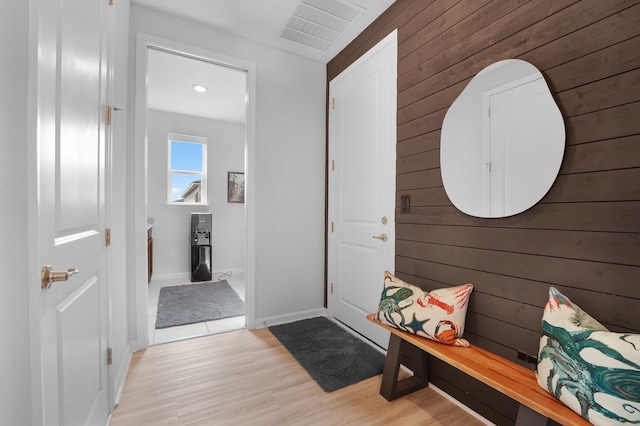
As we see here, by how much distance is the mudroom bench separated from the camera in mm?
1030

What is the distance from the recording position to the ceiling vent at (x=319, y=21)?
223 centimetres

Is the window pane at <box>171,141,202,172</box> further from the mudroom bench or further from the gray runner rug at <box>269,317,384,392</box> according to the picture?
the mudroom bench

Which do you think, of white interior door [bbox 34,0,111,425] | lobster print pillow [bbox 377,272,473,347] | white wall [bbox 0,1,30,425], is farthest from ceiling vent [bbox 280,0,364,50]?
lobster print pillow [bbox 377,272,473,347]

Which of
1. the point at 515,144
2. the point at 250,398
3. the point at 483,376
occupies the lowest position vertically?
the point at 250,398

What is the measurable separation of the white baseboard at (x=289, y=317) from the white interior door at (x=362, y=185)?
0.15m

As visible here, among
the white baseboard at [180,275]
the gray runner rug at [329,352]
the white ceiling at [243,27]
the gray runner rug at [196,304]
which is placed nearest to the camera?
the gray runner rug at [329,352]

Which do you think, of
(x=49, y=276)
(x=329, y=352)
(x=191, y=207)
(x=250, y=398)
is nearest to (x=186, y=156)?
(x=191, y=207)

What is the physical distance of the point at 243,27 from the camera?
8.24ft

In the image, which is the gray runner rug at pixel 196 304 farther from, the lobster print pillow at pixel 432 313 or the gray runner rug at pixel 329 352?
the lobster print pillow at pixel 432 313

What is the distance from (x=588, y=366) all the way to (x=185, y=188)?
510 cm

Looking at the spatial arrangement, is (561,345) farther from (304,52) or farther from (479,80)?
(304,52)

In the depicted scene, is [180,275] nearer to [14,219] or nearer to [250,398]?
[250,398]

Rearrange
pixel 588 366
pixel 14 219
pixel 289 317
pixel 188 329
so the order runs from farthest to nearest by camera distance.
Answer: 1. pixel 289 317
2. pixel 188 329
3. pixel 588 366
4. pixel 14 219

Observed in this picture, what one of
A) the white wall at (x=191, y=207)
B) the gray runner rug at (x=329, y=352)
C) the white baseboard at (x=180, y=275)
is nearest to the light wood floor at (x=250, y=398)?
the gray runner rug at (x=329, y=352)
